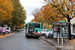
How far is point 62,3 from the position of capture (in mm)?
16734

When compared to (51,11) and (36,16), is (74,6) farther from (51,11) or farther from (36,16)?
(36,16)

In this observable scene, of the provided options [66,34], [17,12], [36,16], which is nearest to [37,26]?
[66,34]

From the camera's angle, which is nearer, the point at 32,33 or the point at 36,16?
the point at 32,33

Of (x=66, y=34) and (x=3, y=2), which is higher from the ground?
(x=3, y=2)

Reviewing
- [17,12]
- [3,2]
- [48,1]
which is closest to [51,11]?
[48,1]

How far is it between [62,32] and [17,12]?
31.6 metres

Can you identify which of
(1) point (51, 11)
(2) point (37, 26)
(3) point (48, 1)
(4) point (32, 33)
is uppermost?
(3) point (48, 1)

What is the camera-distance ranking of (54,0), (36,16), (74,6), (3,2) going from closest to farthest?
(74,6) < (54,0) < (3,2) < (36,16)

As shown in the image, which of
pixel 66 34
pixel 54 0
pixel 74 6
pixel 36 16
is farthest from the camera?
pixel 36 16

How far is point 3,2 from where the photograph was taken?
1912cm

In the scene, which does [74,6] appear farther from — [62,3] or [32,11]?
[32,11]

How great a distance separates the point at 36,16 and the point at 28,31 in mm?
22325

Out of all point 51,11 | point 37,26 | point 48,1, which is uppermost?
point 48,1

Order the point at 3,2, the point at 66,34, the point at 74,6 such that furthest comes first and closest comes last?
1. the point at 3,2
2. the point at 74,6
3. the point at 66,34
